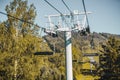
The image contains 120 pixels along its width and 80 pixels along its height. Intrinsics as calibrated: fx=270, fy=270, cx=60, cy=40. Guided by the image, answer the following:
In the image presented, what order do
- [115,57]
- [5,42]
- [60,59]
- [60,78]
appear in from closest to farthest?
[5,42]
[115,57]
[60,78]
[60,59]


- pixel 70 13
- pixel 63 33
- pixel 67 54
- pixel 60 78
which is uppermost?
pixel 70 13

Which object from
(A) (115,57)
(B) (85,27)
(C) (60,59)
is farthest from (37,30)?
(C) (60,59)

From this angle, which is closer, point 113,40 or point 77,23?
point 77,23

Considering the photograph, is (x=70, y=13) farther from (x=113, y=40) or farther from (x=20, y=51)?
(x=113, y=40)

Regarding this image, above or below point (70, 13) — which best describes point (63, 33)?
below

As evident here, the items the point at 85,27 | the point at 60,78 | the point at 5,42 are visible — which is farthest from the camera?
the point at 60,78

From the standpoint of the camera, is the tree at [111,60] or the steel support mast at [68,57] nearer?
the steel support mast at [68,57]

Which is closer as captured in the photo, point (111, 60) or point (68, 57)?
point (68, 57)

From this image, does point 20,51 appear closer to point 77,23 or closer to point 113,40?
point 77,23

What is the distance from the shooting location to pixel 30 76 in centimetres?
2359

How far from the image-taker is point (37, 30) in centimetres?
2425

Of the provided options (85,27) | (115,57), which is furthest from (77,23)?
(115,57)

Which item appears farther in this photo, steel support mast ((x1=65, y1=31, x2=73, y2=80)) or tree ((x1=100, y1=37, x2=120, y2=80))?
tree ((x1=100, y1=37, x2=120, y2=80))

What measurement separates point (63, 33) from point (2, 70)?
6.77 m
